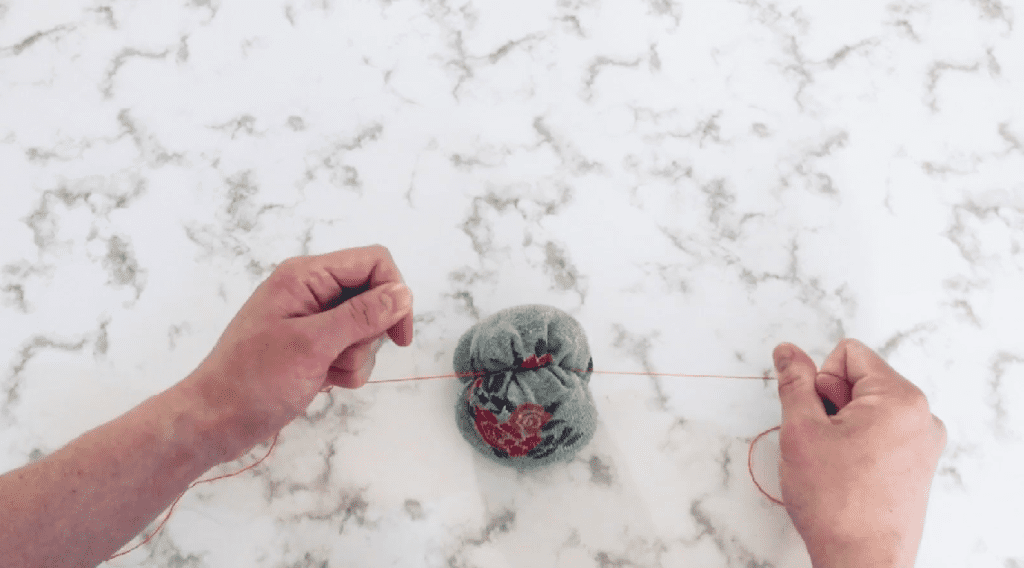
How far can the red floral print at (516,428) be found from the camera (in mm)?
804

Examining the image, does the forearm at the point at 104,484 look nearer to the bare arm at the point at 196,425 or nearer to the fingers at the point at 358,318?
the bare arm at the point at 196,425

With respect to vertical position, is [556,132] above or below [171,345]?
above

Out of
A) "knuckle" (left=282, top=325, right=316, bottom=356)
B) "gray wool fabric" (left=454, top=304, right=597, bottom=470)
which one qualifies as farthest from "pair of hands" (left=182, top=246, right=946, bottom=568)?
"gray wool fabric" (left=454, top=304, right=597, bottom=470)

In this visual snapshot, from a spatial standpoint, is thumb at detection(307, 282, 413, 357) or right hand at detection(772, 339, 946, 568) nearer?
thumb at detection(307, 282, 413, 357)

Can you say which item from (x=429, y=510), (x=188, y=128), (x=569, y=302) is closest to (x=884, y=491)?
(x=569, y=302)

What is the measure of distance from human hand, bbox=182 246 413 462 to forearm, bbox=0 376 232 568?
0.03 metres

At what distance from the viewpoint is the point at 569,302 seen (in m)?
0.96

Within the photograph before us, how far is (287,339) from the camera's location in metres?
0.71

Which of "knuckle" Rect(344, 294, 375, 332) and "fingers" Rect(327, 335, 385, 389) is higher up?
"knuckle" Rect(344, 294, 375, 332)

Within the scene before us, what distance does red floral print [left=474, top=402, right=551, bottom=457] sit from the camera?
80 centimetres

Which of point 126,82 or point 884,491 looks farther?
point 126,82

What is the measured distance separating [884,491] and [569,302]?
0.47 metres

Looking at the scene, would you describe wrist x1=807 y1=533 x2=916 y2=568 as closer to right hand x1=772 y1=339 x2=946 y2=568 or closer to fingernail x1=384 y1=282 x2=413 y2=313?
right hand x1=772 y1=339 x2=946 y2=568

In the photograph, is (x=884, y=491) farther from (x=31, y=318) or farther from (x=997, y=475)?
(x=31, y=318)
